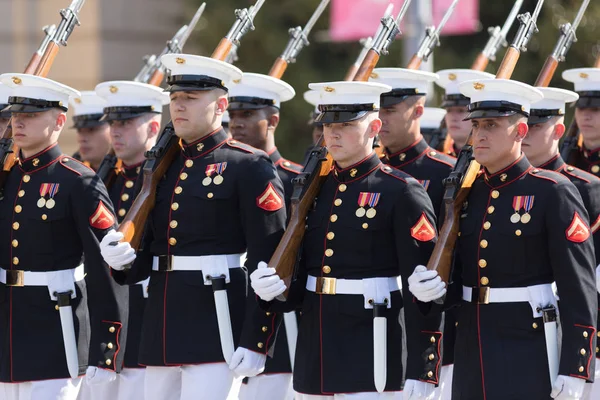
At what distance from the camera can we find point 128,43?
783 inches

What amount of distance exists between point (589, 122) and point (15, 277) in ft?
12.4

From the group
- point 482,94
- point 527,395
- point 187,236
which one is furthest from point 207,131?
point 527,395

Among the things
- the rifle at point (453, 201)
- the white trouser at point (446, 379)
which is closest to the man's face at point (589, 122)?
the rifle at point (453, 201)

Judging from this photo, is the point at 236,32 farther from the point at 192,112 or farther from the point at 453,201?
the point at 453,201

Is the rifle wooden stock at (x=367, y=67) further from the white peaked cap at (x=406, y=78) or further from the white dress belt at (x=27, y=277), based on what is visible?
the white dress belt at (x=27, y=277)

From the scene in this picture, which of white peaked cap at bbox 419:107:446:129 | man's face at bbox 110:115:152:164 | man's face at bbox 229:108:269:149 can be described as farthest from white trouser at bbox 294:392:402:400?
white peaked cap at bbox 419:107:446:129

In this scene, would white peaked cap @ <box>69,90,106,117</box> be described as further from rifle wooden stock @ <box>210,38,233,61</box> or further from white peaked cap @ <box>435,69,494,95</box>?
white peaked cap @ <box>435,69,494,95</box>

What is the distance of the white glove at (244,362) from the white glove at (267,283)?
38 cm

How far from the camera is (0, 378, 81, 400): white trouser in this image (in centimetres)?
818

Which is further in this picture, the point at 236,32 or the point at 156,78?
the point at 156,78

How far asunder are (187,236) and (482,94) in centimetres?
182

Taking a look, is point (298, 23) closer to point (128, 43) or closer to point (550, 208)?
point (128, 43)

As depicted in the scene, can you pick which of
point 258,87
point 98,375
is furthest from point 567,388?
point 258,87

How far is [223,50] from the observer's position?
29.1 feet
